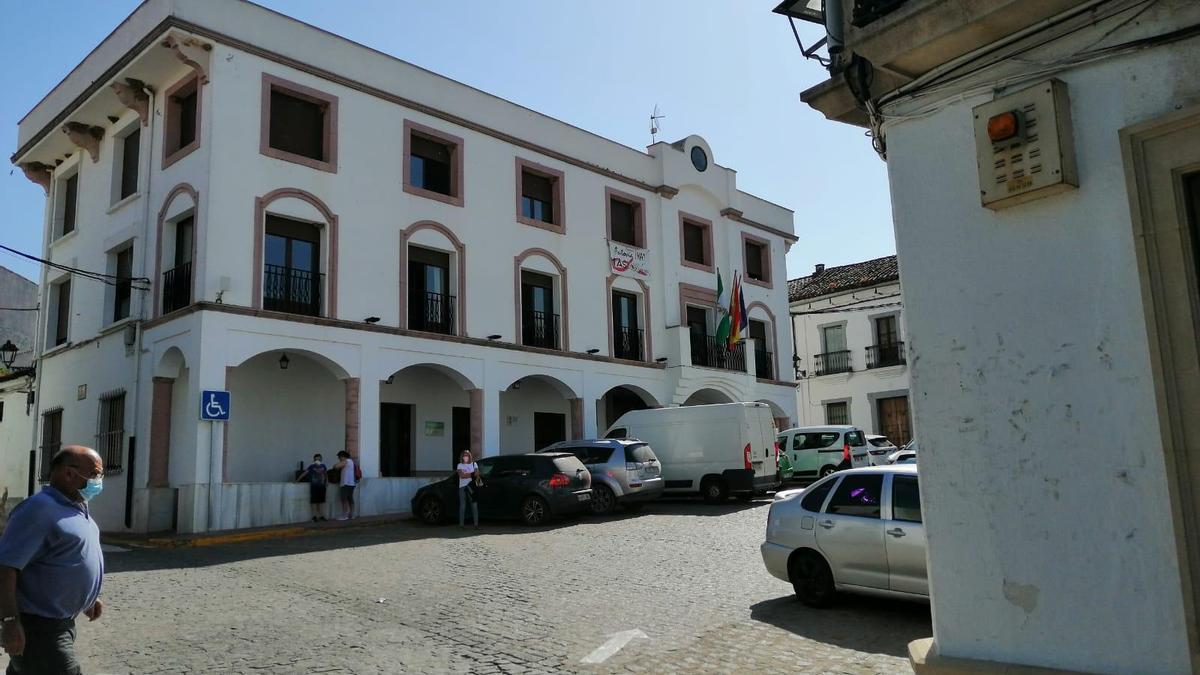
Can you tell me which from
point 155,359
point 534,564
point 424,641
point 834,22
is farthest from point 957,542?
point 155,359

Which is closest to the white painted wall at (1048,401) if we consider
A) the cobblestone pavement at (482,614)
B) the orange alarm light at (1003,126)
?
the orange alarm light at (1003,126)

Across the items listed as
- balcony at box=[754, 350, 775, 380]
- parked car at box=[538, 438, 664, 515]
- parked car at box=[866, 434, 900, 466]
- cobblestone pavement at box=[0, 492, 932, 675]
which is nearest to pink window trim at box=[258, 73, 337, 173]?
parked car at box=[538, 438, 664, 515]

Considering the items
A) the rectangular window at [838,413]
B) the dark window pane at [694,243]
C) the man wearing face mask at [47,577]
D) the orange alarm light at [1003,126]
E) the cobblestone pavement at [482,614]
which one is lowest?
the cobblestone pavement at [482,614]

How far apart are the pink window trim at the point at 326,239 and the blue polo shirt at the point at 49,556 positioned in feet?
48.8

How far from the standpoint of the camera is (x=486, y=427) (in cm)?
2283

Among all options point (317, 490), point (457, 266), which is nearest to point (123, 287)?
point (317, 490)

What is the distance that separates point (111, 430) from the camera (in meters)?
21.0

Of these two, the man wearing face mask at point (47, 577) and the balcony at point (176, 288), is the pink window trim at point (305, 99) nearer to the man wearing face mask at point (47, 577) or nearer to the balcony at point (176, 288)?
the balcony at point (176, 288)

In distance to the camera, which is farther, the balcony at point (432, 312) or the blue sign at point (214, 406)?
the balcony at point (432, 312)

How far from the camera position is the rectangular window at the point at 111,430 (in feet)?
67.2

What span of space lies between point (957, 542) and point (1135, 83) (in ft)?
7.36

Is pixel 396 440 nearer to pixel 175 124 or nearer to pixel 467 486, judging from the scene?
pixel 467 486

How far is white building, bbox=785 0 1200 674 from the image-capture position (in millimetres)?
3881

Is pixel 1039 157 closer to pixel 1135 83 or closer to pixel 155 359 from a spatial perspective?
pixel 1135 83
